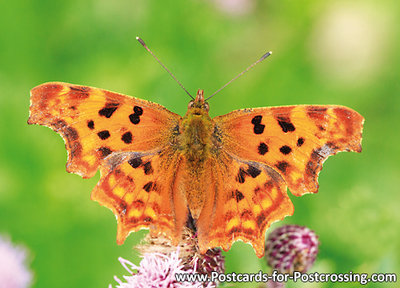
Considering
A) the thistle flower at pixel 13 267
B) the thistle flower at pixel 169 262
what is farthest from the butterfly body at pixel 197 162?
the thistle flower at pixel 13 267

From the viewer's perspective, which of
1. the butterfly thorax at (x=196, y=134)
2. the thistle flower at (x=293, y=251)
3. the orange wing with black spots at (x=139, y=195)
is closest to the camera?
the orange wing with black spots at (x=139, y=195)

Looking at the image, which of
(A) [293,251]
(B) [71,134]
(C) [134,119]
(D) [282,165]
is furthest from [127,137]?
(A) [293,251]

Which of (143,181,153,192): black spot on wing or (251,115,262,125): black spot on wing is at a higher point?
(251,115,262,125): black spot on wing

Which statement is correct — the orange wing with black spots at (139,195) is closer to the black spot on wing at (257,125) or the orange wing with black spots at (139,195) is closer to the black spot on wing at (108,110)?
the black spot on wing at (108,110)

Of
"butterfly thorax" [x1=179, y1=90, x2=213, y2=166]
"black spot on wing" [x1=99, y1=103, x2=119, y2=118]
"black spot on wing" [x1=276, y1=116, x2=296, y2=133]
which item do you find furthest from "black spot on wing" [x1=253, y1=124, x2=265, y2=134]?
"black spot on wing" [x1=99, y1=103, x2=119, y2=118]

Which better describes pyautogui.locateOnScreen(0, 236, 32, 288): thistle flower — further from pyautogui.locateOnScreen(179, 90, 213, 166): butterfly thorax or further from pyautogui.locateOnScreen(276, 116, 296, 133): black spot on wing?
pyautogui.locateOnScreen(276, 116, 296, 133): black spot on wing

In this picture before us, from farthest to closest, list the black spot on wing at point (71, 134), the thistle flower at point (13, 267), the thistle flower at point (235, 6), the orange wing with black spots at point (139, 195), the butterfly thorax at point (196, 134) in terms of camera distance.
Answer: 1. the thistle flower at point (235, 6)
2. the thistle flower at point (13, 267)
3. the butterfly thorax at point (196, 134)
4. the black spot on wing at point (71, 134)
5. the orange wing with black spots at point (139, 195)

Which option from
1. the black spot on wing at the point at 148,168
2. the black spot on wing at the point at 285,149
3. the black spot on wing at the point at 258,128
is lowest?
the black spot on wing at the point at 148,168
